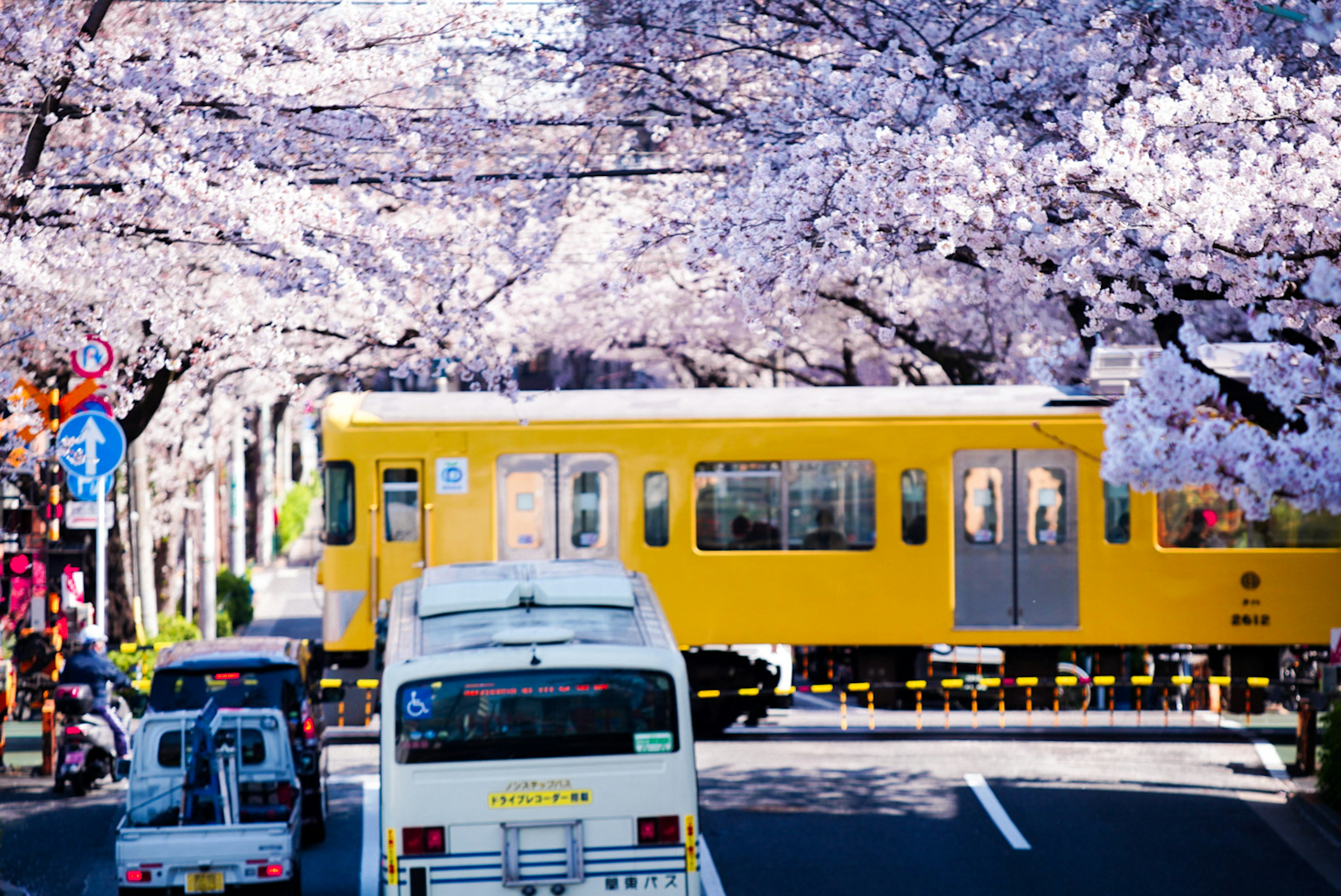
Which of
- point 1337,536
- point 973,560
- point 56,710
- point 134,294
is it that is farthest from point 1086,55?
point 56,710

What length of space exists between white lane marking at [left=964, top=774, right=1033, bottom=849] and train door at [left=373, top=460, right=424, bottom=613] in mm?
5982

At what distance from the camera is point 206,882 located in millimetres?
9539

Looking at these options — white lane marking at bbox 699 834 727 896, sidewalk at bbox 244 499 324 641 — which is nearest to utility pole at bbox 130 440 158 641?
sidewalk at bbox 244 499 324 641

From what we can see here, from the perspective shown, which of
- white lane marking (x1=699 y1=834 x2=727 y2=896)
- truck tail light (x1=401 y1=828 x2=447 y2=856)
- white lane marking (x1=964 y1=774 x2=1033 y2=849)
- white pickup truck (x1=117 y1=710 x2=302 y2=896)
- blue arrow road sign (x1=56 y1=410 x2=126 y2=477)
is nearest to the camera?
truck tail light (x1=401 y1=828 x2=447 y2=856)

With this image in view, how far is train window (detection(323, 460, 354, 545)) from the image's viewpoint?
15656 mm

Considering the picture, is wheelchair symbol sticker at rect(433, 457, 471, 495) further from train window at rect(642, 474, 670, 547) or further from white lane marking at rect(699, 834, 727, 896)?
white lane marking at rect(699, 834, 727, 896)

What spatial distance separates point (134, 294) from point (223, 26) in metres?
2.34

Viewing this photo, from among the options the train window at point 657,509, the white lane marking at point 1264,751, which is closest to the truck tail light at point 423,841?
the train window at point 657,509

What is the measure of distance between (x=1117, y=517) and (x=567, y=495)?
572 cm

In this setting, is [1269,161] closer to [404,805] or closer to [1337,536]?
[404,805]

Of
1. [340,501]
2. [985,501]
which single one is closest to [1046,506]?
[985,501]

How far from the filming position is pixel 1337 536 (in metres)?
15.7

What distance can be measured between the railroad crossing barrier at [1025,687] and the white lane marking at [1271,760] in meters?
0.43

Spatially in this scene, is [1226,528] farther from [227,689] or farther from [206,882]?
[206,882]
